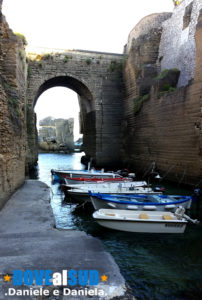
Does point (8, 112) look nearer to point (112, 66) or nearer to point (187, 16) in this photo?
point (187, 16)

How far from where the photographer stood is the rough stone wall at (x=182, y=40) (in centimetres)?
1592

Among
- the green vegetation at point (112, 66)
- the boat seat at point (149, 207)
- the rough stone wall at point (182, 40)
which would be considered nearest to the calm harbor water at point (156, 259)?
the boat seat at point (149, 207)

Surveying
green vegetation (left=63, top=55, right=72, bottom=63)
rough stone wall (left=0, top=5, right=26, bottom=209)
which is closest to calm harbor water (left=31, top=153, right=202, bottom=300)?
Result: rough stone wall (left=0, top=5, right=26, bottom=209)

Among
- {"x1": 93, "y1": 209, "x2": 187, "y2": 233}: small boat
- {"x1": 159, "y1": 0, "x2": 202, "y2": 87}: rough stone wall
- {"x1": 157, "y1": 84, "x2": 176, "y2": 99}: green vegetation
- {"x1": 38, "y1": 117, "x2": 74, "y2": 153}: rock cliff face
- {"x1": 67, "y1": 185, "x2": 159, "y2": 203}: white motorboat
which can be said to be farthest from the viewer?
{"x1": 38, "y1": 117, "x2": 74, "y2": 153}: rock cliff face

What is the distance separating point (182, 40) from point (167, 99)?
214 inches

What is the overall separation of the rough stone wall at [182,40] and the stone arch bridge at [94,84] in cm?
504

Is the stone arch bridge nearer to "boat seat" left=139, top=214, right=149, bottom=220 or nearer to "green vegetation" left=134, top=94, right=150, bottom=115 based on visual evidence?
"green vegetation" left=134, top=94, right=150, bottom=115

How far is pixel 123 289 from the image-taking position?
10.2 ft

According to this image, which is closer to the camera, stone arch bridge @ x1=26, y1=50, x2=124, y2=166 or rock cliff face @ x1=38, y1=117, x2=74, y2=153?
stone arch bridge @ x1=26, y1=50, x2=124, y2=166

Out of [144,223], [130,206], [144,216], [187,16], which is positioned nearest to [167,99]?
[187,16]

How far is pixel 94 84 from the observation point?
74.2ft

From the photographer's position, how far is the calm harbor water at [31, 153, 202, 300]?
14.1 feet

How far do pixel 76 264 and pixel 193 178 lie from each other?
33.0ft

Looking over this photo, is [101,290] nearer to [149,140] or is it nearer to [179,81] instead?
[149,140]
